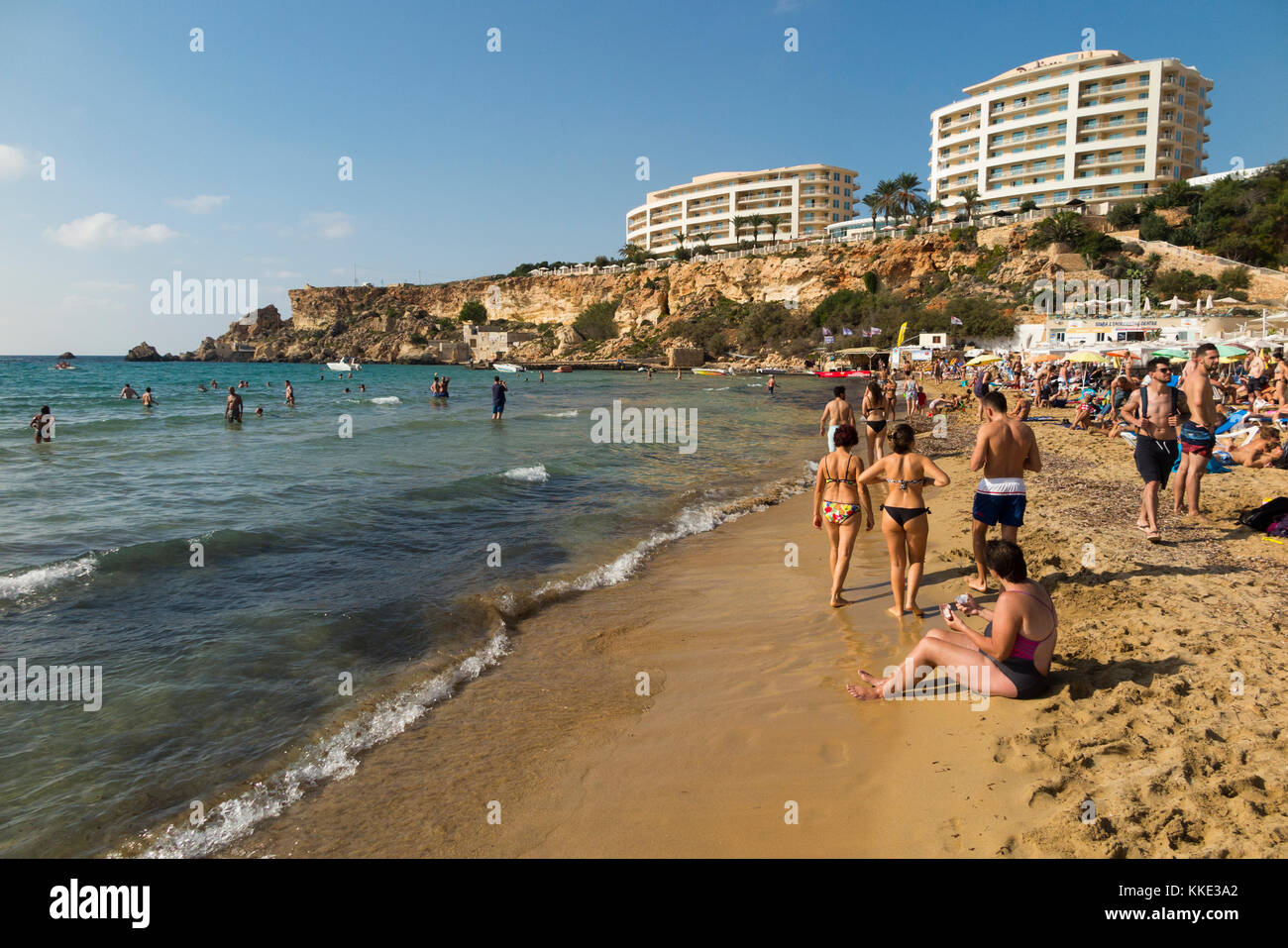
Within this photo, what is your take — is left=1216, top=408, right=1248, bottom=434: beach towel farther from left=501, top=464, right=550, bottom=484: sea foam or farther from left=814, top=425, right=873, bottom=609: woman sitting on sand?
left=501, top=464, right=550, bottom=484: sea foam

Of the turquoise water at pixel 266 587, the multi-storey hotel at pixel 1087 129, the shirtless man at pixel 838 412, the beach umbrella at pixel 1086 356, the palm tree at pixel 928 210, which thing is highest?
the multi-storey hotel at pixel 1087 129

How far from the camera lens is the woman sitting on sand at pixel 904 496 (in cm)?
548

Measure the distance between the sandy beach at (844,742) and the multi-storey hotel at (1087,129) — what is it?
2820 inches

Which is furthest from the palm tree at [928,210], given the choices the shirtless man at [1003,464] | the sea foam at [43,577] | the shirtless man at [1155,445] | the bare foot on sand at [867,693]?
the sea foam at [43,577]

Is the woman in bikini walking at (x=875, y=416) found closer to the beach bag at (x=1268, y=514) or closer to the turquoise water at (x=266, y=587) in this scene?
the turquoise water at (x=266, y=587)

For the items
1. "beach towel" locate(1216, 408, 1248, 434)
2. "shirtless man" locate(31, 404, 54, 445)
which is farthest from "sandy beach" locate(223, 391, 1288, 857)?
"shirtless man" locate(31, 404, 54, 445)

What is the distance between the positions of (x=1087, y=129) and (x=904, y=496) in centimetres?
7705

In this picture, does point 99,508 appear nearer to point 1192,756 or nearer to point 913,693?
point 913,693

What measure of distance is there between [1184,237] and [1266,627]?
60.5 m

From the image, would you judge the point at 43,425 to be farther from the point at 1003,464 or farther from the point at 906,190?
the point at 906,190

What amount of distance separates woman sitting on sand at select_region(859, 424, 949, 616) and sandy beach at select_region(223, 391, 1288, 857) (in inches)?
24.7

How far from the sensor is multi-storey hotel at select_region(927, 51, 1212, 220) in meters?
61.2

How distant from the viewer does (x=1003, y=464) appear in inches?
227
